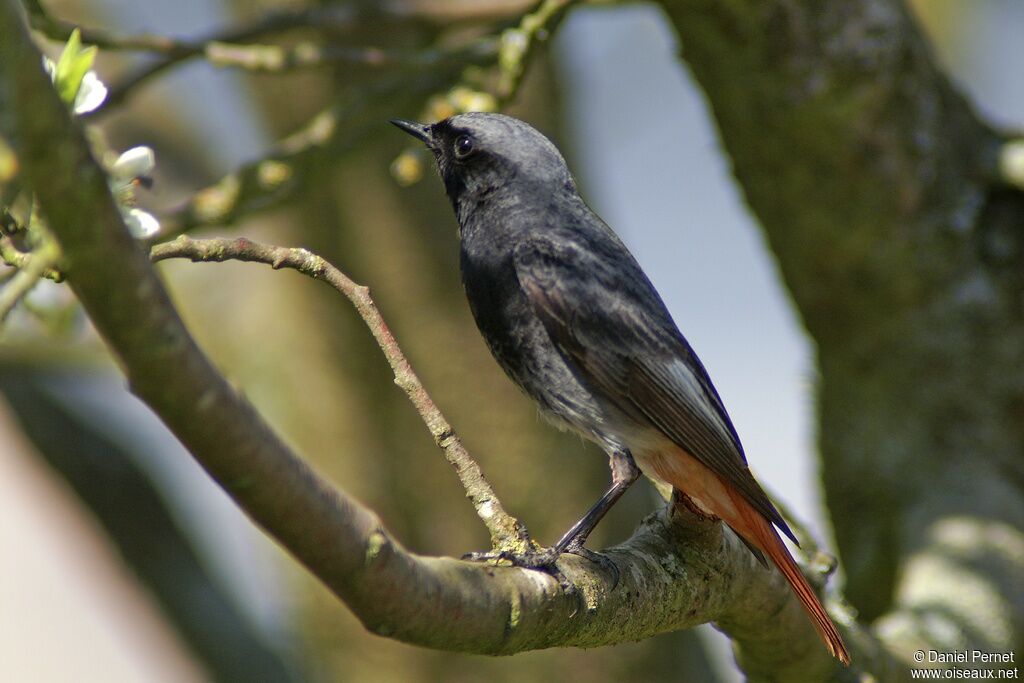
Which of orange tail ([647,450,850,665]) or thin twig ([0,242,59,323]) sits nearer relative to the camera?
thin twig ([0,242,59,323])

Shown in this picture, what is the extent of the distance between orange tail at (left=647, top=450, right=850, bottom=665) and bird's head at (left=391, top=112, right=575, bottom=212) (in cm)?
96

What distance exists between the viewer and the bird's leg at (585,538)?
2.14 m

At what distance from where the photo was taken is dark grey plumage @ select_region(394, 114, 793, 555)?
3000 millimetres

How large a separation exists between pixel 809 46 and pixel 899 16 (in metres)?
0.40

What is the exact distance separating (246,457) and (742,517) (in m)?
1.66

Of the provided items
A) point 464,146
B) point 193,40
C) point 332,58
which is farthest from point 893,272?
point 193,40

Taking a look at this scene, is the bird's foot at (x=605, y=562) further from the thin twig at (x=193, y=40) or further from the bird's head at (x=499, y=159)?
the thin twig at (x=193, y=40)

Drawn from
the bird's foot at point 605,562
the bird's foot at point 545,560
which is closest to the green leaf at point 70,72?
the bird's foot at point 545,560

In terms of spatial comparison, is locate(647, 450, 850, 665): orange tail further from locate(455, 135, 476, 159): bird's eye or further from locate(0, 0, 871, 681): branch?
locate(455, 135, 476, 159): bird's eye

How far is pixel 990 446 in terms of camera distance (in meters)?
4.19

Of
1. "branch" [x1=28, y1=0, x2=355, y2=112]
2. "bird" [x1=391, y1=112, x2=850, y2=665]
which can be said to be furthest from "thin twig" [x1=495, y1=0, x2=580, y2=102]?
"branch" [x1=28, y1=0, x2=355, y2=112]

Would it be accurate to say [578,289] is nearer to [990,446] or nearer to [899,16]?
[899,16]

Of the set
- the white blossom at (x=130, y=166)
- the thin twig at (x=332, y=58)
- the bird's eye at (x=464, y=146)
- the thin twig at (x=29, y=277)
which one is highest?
the thin twig at (x=332, y=58)

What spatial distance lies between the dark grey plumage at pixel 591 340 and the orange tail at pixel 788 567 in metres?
0.14
